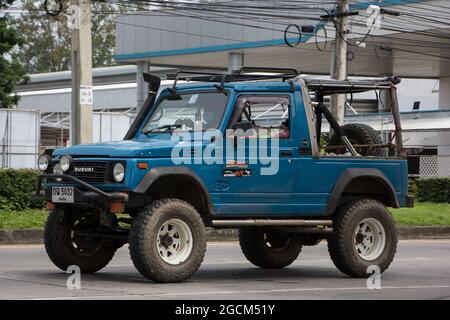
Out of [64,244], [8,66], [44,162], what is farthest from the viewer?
[8,66]

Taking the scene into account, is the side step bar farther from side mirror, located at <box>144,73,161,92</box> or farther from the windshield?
side mirror, located at <box>144,73,161,92</box>

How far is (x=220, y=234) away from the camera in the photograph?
68.2 feet

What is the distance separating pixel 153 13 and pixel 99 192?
31577 millimetres

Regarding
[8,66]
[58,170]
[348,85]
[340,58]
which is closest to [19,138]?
[8,66]

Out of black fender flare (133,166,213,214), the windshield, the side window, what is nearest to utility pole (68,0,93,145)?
the windshield

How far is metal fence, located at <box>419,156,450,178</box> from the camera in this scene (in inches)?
1400

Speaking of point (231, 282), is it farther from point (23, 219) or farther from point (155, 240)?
point (23, 219)

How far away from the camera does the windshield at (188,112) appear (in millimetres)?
12016

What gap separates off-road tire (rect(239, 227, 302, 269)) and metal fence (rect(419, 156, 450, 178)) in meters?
22.4

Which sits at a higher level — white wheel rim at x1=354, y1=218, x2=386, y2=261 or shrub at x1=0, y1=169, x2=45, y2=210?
shrub at x1=0, y1=169, x2=45, y2=210

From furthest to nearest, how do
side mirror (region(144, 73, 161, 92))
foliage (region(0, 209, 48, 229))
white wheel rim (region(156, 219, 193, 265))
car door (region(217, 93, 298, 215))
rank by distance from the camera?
foliage (region(0, 209, 48, 229)), side mirror (region(144, 73, 161, 92)), car door (region(217, 93, 298, 215)), white wheel rim (region(156, 219, 193, 265))

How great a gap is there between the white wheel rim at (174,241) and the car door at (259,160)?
567mm

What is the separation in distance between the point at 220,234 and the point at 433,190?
12.3m

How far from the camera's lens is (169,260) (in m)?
11.2
